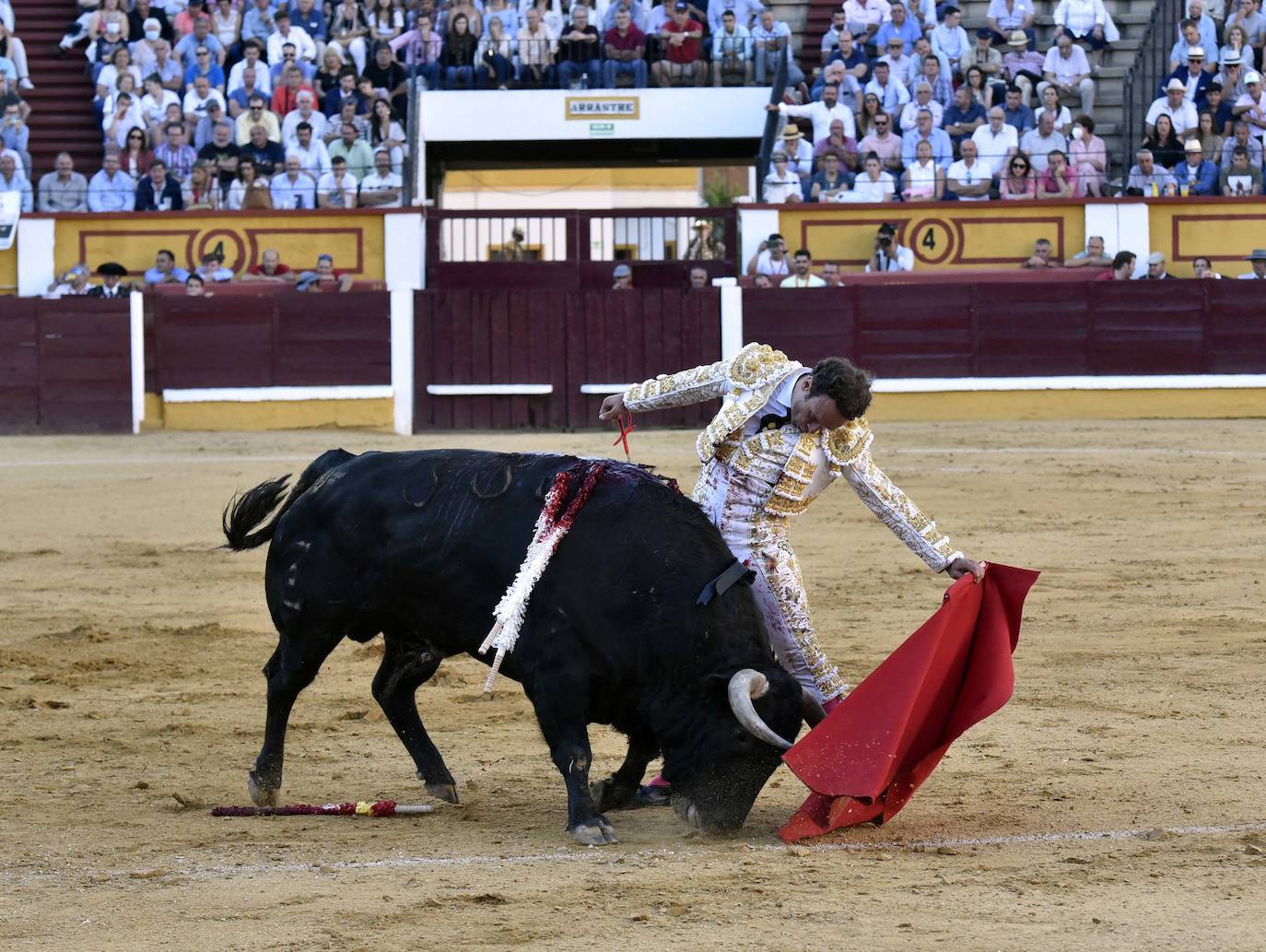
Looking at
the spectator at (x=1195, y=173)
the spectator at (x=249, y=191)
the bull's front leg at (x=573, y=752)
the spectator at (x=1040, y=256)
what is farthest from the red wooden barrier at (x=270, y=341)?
the bull's front leg at (x=573, y=752)

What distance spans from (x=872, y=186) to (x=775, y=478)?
34.7 ft

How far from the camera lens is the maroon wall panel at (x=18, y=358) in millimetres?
13531

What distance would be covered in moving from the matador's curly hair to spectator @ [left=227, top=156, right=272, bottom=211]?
1126 cm

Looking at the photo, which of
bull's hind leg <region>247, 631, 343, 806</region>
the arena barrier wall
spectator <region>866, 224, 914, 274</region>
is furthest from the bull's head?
the arena barrier wall

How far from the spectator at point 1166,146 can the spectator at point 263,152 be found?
22.5 feet

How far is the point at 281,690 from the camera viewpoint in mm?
4219

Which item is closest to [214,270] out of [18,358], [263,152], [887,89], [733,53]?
[263,152]

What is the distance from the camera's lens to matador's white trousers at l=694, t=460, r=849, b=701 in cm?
400

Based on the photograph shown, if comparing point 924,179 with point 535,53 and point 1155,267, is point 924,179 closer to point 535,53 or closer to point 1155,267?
point 1155,267

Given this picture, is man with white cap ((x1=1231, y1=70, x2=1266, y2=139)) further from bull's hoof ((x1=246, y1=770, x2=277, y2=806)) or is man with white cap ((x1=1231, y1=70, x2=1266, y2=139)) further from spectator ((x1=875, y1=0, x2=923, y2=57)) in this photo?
bull's hoof ((x1=246, y1=770, x2=277, y2=806))

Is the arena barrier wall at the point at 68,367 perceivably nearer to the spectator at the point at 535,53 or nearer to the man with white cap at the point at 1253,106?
the spectator at the point at 535,53

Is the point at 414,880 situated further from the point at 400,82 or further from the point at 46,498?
the point at 400,82

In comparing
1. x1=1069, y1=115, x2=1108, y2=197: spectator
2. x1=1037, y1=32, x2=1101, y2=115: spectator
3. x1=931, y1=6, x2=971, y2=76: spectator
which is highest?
x1=931, y1=6, x2=971, y2=76: spectator

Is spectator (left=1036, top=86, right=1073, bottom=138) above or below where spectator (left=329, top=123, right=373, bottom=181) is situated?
above
